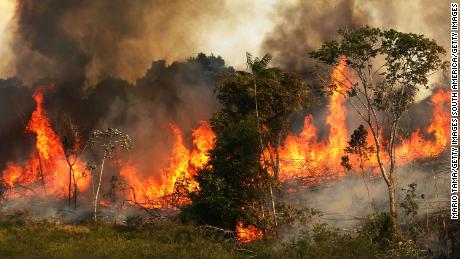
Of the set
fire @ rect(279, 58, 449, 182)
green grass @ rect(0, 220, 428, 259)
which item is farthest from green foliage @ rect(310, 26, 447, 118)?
fire @ rect(279, 58, 449, 182)

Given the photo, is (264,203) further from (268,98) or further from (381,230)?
(381,230)

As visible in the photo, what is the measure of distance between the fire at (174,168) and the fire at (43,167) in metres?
6.64

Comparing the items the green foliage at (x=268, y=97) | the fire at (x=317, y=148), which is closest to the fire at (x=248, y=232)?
the green foliage at (x=268, y=97)

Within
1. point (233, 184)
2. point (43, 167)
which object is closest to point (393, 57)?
point (233, 184)

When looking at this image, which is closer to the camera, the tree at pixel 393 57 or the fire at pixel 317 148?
the tree at pixel 393 57

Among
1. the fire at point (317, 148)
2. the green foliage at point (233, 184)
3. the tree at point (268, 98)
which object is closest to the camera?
the green foliage at point (233, 184)

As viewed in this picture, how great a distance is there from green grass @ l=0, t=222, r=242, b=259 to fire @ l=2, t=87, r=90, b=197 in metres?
29.9

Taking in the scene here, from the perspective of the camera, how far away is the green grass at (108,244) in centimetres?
2447

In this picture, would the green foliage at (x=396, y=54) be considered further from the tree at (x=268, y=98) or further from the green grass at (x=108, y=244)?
the green grass at (x=108, y=244)

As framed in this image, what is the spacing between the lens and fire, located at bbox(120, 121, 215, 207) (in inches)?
2389

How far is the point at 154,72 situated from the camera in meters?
78.2

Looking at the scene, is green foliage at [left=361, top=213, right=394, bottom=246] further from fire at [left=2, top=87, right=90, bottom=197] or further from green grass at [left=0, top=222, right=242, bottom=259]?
fire at [left=2, top=87, right=90, bottom=197]

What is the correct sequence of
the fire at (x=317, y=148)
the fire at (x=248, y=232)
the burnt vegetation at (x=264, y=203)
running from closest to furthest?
the burnt vegetation at (x=264, y=203) < the fire at (x=248, y=232) < the fire at (x=317, y=148)

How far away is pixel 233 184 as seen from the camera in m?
31.4
